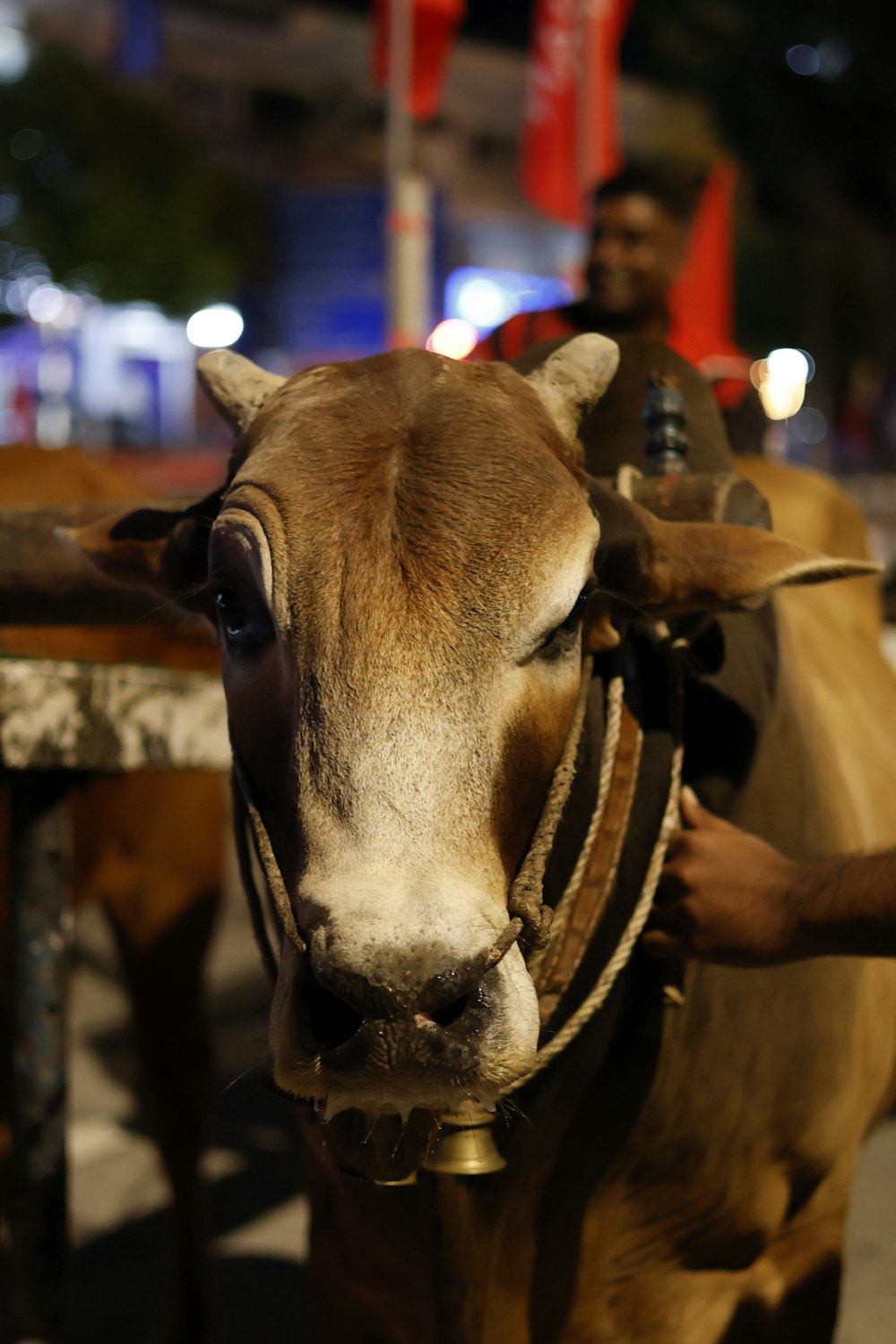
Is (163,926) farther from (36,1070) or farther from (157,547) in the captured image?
(157,547)

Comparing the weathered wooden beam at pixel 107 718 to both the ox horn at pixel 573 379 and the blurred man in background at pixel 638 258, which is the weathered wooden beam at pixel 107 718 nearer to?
the ox horn at pixel 573 379

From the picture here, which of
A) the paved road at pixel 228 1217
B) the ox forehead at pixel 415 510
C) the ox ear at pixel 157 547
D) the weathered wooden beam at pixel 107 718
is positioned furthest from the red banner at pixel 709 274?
the ox forehead at pixel 415 510

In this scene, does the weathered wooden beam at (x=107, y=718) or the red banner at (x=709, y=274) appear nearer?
the weathered wooden beam at (x=107, y=718)

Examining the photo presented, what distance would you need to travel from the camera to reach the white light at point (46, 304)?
26.3 metres

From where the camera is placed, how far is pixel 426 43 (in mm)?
9289

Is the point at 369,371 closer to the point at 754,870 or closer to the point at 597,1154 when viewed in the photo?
the point at 754,870

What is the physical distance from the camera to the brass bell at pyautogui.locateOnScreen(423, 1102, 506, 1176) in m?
1.70

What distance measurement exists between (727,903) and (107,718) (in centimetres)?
123

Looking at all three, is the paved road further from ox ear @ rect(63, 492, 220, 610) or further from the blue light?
the blue light

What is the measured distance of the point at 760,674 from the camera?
208cm

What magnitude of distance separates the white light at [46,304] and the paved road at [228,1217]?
23.3 m

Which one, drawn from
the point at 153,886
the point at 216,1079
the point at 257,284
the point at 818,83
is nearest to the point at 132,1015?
the point at 153,886

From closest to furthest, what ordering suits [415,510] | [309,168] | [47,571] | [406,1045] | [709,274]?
[406,1045], [415,510], [47,571], [709,274], [309,168]

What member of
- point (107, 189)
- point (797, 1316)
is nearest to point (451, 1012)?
point (797, 1316)
